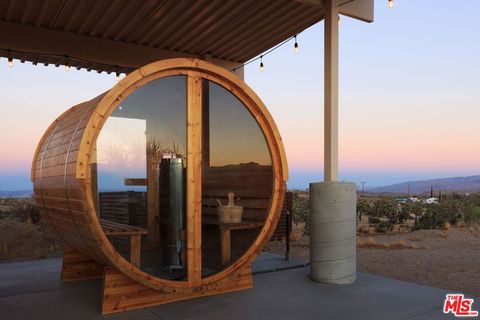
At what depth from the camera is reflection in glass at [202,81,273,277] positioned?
5027 millimetres

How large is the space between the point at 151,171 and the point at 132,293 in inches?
55.1

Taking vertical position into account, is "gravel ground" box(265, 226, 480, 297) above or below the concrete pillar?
below

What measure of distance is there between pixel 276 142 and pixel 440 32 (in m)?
8.10

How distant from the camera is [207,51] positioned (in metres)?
8.45

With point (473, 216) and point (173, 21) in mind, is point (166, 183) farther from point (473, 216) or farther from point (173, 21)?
point (473, 216)

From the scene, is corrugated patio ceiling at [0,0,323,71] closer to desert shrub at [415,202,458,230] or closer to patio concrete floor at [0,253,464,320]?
patio concrete floor at [0,253,464,320]

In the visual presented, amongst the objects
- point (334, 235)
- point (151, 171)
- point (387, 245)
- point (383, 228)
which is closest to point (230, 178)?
point (151, 171)

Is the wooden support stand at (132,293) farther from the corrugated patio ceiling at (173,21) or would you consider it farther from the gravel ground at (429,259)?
the corrugated patio ceiling at (173,21)

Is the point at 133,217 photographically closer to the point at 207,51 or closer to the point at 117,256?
the point at 117,256

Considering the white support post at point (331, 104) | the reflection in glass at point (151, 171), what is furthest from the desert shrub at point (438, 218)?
the reflection in glass at point (151, 171)

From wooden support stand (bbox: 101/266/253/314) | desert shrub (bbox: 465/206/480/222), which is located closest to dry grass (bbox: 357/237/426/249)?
wooden support stand (bbox: 101/266/253/314)

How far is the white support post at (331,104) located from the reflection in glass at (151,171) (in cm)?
208

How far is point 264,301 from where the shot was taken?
4.62 metres

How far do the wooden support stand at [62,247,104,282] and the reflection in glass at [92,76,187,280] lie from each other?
141 centimetres
